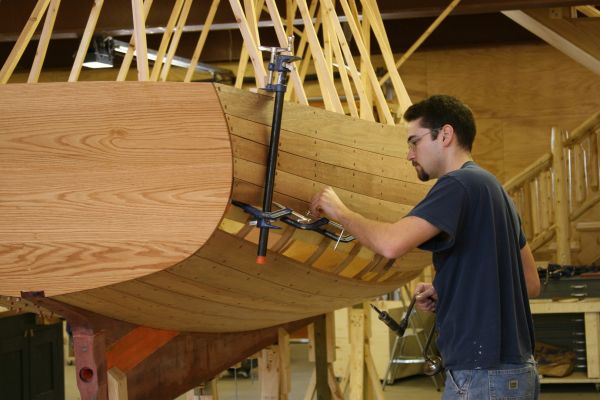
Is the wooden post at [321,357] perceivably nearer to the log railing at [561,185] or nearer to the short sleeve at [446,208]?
the short sleeve at [446,208]

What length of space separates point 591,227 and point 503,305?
654 cm

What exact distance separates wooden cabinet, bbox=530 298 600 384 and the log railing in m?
0.91

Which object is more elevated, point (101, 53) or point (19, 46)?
point (101, 53)

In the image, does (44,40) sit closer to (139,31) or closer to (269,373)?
(139,31)

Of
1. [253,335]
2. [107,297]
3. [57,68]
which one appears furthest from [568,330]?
[57,68]

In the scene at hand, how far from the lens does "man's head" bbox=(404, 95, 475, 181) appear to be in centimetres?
270

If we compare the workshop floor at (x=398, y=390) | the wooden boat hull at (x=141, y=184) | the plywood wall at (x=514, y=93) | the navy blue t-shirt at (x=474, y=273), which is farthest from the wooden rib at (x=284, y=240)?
the plywood wall at (x=514, y=93)

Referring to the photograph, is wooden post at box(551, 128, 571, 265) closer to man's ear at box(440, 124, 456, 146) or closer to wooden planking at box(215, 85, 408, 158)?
wooden planking at box(215, 85, 408, 158)

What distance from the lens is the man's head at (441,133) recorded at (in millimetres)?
2695

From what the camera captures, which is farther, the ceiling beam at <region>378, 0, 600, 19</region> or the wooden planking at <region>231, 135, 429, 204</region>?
the ceiling beam at <region>378, 0, 600, 19</region>

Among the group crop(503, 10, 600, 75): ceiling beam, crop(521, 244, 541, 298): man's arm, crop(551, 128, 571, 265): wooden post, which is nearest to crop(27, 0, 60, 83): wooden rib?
crop(521, 244, 541, 298): man's arm

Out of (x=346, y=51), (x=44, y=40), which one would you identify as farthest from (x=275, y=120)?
(x=346, y=51)

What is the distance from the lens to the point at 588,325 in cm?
769

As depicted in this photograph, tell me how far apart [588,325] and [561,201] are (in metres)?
1.37
